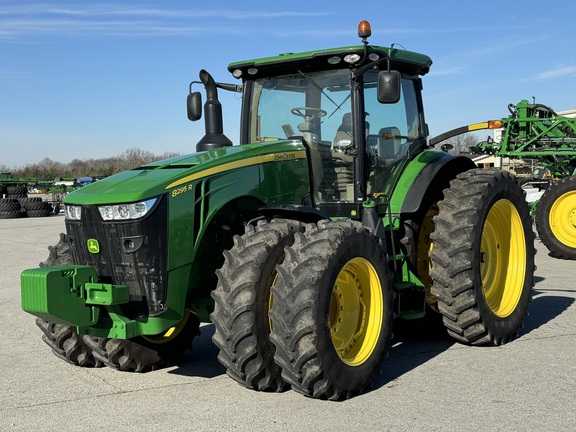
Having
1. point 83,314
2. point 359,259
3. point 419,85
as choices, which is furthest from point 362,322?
point 419,85

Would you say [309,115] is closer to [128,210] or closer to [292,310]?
[128,210]

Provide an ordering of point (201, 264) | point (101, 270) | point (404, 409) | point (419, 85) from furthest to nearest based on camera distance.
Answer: point (419, 85) < point (201, 264) < point (101, 270) < point (404, 409)

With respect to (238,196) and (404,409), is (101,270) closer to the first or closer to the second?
(238,196)

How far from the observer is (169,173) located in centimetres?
517

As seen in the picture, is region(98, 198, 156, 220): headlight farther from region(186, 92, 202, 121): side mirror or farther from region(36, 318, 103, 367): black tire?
region(186, 92, 202, 121): side mirror

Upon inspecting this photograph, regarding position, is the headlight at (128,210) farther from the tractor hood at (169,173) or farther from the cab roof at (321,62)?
the cab roof at (321,62)

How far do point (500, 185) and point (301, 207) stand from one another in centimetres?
216

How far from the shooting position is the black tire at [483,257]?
5.96 meters

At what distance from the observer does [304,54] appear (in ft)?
20.3

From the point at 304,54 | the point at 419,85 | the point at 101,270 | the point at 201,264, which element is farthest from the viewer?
the point at 419,85

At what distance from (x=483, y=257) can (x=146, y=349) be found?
3023mm

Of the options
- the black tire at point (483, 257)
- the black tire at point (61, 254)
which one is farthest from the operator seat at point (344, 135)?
the black tire at point (61, 254)

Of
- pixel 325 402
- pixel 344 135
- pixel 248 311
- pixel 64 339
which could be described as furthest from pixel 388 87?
pixel 64 339

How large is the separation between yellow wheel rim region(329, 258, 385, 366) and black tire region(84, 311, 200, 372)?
1393mm
